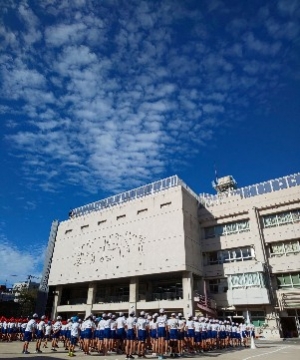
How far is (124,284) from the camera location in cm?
3969

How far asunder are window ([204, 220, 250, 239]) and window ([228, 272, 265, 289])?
17.3 feet

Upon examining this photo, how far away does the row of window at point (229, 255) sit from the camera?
111 ft

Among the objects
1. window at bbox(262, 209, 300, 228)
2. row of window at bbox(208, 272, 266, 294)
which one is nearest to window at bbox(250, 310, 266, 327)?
row of window at bbox(208, 272, 266, 294)

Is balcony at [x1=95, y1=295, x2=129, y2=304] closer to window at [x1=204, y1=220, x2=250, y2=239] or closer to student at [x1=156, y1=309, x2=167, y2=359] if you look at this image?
window at [x1=204, y1=220, x2=250, y2=239]

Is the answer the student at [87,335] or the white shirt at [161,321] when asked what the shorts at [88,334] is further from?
the white shirt at [161,321]

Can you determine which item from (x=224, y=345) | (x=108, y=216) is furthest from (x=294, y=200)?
(x=108, y=216)

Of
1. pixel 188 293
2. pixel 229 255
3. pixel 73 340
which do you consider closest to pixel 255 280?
pixel 229 255

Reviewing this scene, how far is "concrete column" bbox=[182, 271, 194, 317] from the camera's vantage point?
100 ft

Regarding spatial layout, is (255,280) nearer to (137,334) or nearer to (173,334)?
(173,334)

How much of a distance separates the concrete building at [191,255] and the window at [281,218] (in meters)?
0.10

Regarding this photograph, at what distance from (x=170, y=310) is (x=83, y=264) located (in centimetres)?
1350

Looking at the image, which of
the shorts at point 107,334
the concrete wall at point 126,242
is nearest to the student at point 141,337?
the shorts at point 107,334

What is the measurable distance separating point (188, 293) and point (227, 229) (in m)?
9.34

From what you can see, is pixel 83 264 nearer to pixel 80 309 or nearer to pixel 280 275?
pixel 80 309
